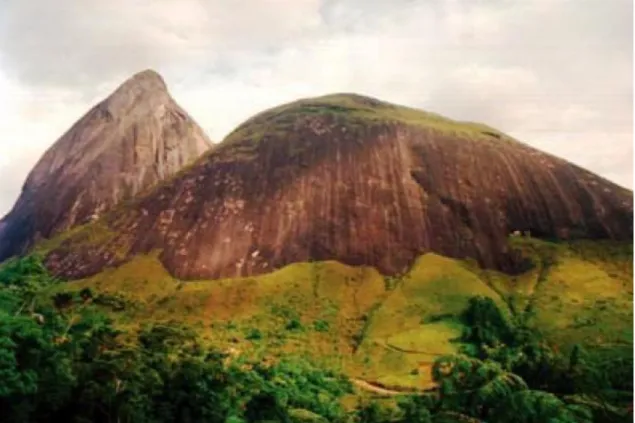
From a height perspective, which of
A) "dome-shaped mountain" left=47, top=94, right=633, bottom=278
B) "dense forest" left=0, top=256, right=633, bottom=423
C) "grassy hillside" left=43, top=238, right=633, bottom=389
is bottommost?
"dense forest" left=0, top=256, right=633, bottom=423

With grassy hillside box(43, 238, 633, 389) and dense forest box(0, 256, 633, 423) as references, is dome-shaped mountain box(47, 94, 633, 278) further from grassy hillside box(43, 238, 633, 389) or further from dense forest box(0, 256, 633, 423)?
dense forest box(0, 256, 633, 423)

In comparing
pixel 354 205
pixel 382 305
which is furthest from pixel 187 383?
pixel 354 205

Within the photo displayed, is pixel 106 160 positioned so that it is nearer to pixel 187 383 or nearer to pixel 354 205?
pixel 354 205

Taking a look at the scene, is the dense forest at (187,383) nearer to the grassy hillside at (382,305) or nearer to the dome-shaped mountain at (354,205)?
the grassy hillside at (382,305)

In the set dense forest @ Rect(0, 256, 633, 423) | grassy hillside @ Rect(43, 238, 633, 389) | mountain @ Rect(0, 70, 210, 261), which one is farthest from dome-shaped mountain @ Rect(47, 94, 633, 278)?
dense forest @ Rect(0, 256, 633, 423)

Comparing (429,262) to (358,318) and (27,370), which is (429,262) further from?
(27,370)

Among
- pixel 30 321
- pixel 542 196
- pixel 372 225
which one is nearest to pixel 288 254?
pixel 372 225
